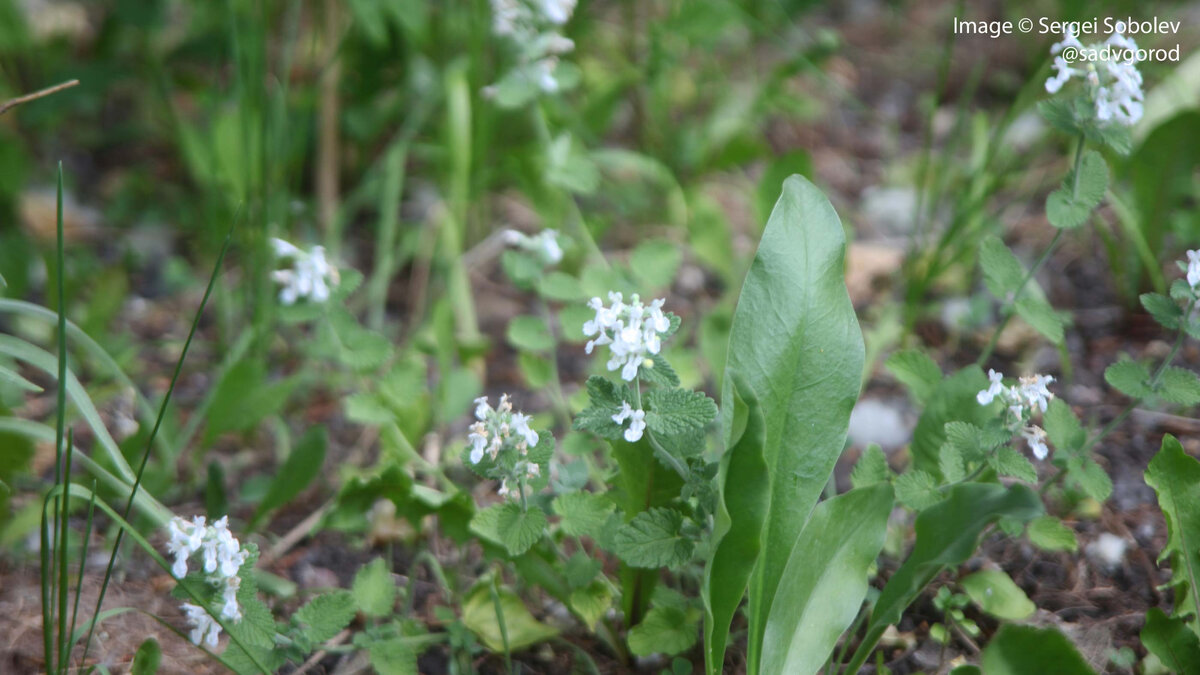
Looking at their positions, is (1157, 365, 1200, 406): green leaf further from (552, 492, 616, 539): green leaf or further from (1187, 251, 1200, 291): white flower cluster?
(552, 492, 616, 539): green leaf

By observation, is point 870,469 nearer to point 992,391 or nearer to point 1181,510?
point 992,391

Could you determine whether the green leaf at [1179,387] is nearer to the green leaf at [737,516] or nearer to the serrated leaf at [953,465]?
the serrated leaf at [953,465]

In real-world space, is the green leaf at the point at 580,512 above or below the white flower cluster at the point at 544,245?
below

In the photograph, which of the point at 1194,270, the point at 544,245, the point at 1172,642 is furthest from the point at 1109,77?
the point at 544,245

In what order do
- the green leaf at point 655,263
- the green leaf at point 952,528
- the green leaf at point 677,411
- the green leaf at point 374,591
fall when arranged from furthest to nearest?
the green leaf at point 655,263, the green leaf at point 374,591, the green leaf at point 677,411, the green leaf at point 952,528

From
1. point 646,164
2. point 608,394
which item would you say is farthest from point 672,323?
point 646,164

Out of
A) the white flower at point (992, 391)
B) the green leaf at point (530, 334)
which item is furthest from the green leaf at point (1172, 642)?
the green leaf at point (530, 334)

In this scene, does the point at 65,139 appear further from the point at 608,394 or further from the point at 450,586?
the point at 608,394

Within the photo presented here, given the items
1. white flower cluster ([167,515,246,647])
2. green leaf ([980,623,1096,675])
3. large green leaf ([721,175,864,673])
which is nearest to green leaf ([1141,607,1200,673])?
green leaf ([980,623,1096,675])
